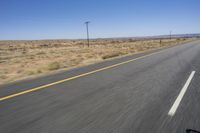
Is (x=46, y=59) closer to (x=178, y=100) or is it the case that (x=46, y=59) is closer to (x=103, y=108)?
(x=103, y=108)

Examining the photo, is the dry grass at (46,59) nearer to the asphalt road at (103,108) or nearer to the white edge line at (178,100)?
the asphalt road at (103,108)

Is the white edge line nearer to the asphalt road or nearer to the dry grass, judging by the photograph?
the asphalt road

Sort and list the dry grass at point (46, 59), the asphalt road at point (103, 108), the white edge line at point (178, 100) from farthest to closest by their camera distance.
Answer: the dry grass at point (46, 59) → the white edge line at point (178, 100) → the asphalt road at point (103, 108)

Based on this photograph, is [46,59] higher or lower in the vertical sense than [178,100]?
lower

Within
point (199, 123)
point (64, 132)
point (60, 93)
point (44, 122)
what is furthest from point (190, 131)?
point (60, 93)

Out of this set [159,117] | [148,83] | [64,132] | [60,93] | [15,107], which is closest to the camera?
[64,132]

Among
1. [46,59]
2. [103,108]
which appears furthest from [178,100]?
[46,59]

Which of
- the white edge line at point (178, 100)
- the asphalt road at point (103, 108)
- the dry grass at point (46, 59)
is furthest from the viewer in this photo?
the dry grass at point (46, 59)

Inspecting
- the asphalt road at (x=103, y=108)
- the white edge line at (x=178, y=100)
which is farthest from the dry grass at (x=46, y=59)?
the white edge line at (x=178, y=100)

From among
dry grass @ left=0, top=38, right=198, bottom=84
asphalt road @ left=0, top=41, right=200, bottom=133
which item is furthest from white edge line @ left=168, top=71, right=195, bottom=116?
dry grass @ left=0, top=38, right=198, bottom=84

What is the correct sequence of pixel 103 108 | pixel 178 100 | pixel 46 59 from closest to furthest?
pixel 103 108 < pixel 178 100 < pixel 46 59

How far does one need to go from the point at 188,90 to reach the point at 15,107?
5.58 metres

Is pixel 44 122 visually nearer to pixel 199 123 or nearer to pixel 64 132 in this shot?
pixel 64 132

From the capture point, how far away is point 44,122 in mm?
3850
